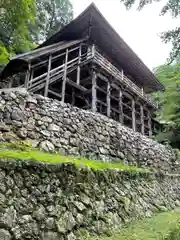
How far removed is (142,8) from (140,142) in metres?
8.44

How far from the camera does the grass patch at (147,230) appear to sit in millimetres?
4520

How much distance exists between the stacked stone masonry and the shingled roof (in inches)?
178

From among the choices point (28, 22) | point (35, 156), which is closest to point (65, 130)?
point (35, 156)

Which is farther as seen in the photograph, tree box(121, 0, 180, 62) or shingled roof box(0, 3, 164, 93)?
shingled roof box(0, 3, 164, 93)

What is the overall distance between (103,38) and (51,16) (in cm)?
1450

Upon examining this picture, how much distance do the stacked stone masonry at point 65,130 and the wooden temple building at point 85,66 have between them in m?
1.69

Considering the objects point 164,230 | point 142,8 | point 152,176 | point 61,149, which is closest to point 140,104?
point 152,176

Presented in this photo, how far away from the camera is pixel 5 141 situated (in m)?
6.75

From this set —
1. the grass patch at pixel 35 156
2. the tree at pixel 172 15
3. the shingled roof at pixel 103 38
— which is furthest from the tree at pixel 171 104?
the grass patch at pixel 35 156

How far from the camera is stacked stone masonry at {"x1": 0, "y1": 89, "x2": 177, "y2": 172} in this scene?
7.46 metres

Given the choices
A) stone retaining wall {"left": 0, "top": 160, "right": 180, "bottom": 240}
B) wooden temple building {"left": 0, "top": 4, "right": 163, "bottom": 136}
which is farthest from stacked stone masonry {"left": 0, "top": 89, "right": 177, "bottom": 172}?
stone retaining wall {"left": 0, "top": 160, "right": 180, "bottom": 240}

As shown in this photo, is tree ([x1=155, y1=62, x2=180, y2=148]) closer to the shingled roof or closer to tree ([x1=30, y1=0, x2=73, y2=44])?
the shingled roof

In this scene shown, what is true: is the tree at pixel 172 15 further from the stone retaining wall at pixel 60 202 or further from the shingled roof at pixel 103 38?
the shingled roof at pixel 103 38

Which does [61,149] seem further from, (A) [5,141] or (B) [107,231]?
(B) [107,231]
